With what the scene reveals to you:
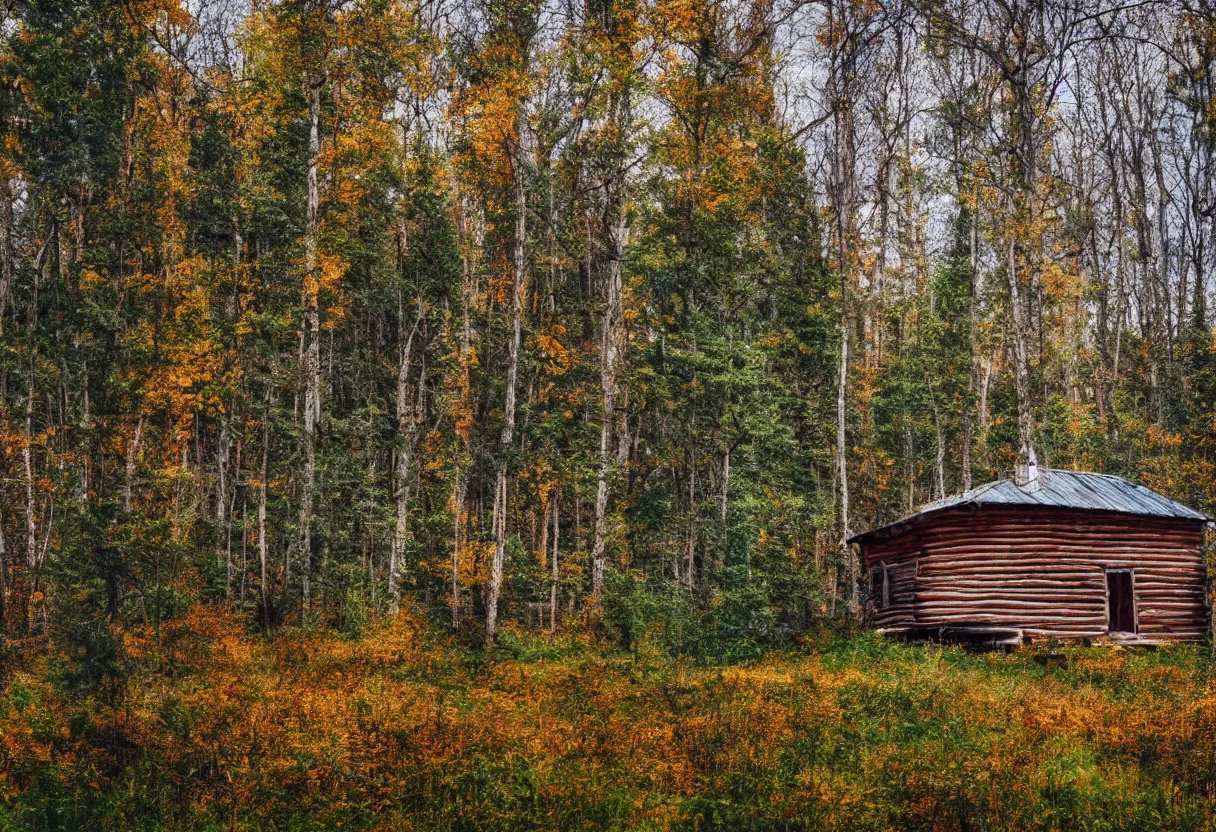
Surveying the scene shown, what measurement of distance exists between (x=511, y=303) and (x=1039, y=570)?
14.8 metres

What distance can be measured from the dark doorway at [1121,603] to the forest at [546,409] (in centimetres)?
365

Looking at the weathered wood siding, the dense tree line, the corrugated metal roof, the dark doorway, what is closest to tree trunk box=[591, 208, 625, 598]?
the dense tree line

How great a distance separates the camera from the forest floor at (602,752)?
30.0 ft

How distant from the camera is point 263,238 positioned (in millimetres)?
28703

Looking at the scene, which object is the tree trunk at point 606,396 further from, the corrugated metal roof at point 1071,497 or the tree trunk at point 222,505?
the tree trunk at point 222,505

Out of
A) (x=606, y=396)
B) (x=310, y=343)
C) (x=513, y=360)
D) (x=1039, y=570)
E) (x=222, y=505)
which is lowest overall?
(x=1039, y=570)

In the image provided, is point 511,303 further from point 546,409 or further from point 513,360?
point 546,409

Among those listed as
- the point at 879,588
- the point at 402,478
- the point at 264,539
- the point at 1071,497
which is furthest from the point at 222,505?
the point at 1071,497

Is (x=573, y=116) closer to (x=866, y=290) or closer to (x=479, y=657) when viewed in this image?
(x=479, y=657)

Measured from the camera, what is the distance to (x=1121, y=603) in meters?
24.6

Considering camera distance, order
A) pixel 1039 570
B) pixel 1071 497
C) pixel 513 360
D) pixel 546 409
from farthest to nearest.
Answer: pixel 546 409, pixel 513 360, pixel 1071 497, pixel 1039 570

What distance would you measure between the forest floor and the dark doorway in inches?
279

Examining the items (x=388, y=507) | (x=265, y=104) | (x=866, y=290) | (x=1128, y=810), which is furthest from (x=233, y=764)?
(x=866, y=290)

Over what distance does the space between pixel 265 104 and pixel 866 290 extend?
27.5m
